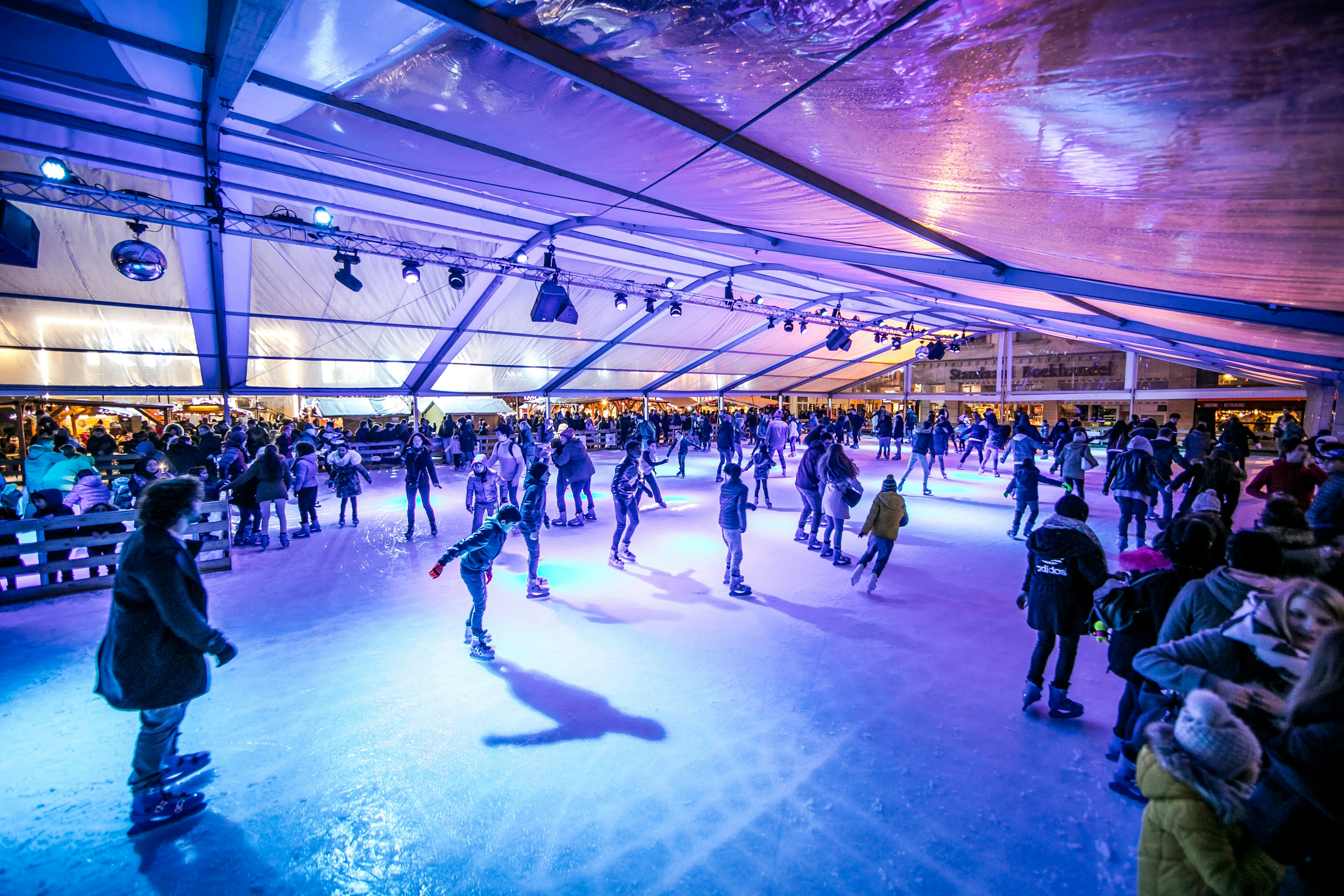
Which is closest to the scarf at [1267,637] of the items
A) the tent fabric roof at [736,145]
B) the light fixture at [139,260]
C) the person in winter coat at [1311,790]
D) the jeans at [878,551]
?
the person in winter coat at [1311,790]

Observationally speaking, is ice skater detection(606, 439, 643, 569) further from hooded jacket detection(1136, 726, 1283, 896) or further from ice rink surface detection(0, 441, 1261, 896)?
hooded jacket detection(1136, 726, 1283, 896)

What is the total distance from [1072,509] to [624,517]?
445cm

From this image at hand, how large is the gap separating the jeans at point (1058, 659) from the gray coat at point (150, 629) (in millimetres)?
4381

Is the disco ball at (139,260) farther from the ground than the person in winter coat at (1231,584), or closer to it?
farther from the ground

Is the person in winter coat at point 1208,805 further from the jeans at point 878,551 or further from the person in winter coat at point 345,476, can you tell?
the person in winter coat at point 345,476

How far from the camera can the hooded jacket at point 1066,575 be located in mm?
2855

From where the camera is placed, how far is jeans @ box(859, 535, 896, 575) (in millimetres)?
4969

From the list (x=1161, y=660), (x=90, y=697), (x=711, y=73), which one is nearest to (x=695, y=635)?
(x=1161, y=660)

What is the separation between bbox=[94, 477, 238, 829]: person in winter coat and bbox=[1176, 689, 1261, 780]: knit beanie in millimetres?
3373

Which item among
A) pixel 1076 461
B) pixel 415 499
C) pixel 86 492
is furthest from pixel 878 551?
pixel 86 492

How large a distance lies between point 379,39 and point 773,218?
3.81m

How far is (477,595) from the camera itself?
393 cm

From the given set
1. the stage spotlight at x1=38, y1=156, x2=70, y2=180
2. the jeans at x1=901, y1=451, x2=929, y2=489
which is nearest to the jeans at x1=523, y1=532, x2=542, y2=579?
the stage spotlight at x1=38, y1=156, x2=70, y2=180

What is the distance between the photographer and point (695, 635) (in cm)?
421
